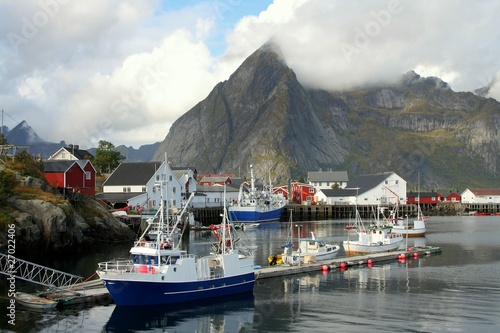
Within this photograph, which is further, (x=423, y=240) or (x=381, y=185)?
(x=381, y=185)

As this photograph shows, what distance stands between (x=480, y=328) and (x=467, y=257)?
29.8m

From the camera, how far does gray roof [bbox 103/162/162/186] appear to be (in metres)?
99.0

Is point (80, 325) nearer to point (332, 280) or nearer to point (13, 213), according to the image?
point (332, 280)

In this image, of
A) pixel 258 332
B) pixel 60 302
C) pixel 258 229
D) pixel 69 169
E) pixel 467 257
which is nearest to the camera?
pixel 258 332

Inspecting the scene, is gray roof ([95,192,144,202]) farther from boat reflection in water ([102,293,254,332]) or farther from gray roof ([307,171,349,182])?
gray roof ([307,171,349,182])

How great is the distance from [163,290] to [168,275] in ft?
3.16

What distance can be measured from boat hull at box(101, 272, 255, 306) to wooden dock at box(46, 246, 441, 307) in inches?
70.2

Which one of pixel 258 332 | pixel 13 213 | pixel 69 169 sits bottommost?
pixel 258 332

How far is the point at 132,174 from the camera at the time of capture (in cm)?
10106

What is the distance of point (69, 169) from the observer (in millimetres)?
76625

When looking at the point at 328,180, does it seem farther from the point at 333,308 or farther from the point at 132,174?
the point at 333,308

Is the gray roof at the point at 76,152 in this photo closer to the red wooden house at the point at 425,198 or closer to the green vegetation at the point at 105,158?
the green vegetation at the point at 105,158

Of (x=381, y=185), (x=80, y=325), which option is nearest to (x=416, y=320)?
(x=80, y=325)

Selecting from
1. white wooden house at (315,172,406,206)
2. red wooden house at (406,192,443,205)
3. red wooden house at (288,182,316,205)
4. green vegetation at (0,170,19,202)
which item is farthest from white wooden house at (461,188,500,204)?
green vegetation at (0,170,19,202)
